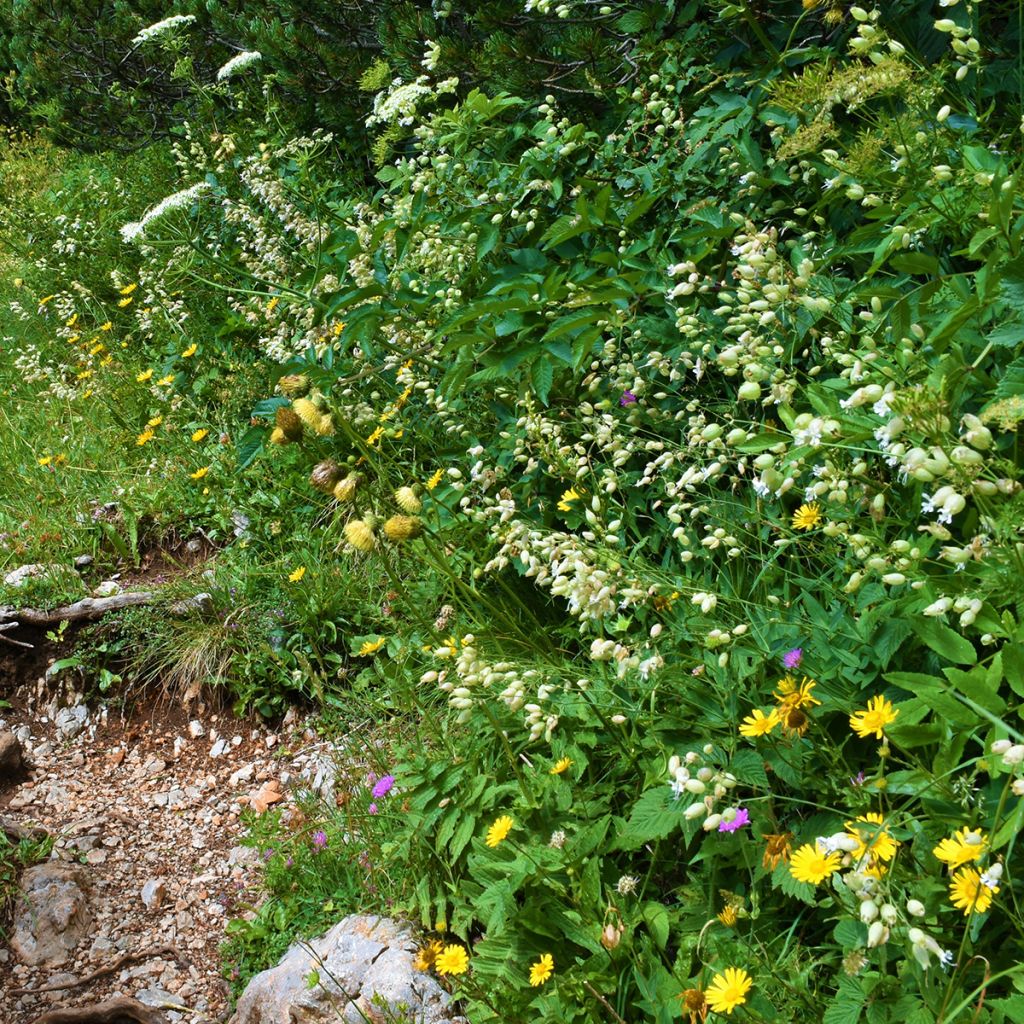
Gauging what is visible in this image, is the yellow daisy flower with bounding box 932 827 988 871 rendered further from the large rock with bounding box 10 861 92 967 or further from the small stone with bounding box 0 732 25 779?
the small stone with bounding box 0 732 25 779

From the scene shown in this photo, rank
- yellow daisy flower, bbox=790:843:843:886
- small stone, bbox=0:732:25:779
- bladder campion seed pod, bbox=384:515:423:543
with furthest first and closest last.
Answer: small stone, bbox=0:732:25:779, bladder campion seed pod, bbox=384:515:423:543, yellow daisy flower, bbox=790:843:843:886

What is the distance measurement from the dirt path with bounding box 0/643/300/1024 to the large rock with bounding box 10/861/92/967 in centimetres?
2

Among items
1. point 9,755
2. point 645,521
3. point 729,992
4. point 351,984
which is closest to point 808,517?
point 645,521

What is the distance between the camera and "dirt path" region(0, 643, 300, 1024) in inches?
113

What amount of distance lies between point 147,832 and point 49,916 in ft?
1.53

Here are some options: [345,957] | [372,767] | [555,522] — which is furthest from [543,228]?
[345,957]

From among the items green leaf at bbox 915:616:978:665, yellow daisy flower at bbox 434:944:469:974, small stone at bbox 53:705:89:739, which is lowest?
small stone at bbox 53:705:89:739

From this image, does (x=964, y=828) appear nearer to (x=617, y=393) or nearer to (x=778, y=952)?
(x=778, y=952)

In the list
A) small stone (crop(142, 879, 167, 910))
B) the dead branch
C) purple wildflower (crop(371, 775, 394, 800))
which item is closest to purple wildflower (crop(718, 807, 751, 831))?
purple wildflower (crop(371, 775, 394, 800))

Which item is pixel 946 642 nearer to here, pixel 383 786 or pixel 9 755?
pixel 383 786

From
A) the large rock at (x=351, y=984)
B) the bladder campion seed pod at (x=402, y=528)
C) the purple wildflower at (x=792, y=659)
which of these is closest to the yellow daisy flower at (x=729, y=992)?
the purple wildflower at (x=792, y=659)

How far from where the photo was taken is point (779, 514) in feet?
8.09

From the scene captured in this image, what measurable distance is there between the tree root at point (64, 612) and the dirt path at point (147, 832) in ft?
0.88

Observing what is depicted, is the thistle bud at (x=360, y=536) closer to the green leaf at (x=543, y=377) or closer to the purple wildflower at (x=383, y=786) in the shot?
the green leaf at (x=543, y=377)
